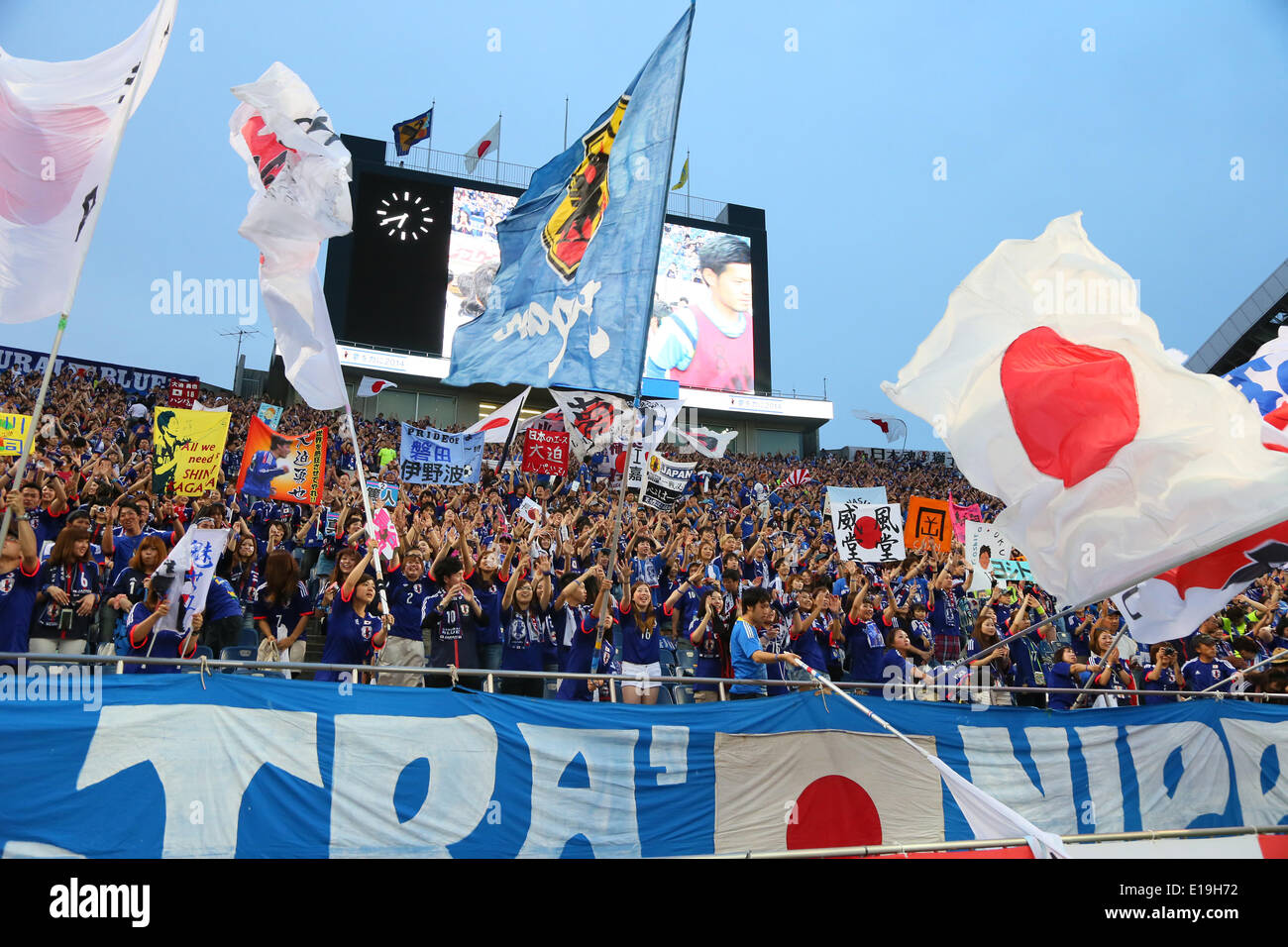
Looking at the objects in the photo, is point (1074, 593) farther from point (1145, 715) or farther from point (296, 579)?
point (296, 579)

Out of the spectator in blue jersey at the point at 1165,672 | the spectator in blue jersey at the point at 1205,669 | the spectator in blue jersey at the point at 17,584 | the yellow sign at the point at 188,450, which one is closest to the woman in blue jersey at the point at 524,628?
the spectator in blue jersey at the point at 17,584

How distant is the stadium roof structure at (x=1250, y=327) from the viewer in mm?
33719

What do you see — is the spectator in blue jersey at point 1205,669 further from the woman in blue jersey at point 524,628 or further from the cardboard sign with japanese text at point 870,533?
the woman in blue jersey at point 524,628

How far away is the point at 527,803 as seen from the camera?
20.8 ft

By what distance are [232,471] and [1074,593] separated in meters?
17.8

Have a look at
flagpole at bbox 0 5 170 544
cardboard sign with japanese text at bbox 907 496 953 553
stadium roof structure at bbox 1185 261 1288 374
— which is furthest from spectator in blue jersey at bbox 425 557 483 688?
stadium roof structure at bbox 1185 261 1288 374

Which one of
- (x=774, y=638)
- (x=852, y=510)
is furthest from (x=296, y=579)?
(x=852, y=510)

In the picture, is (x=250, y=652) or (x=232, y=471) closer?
(x=250, y=652)

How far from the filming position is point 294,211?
864 centimetres

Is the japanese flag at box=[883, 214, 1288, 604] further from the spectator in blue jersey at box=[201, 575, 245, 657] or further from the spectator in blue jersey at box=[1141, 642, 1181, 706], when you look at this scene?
the spectator in blue jersey at box=[201, 575, 245, 657]

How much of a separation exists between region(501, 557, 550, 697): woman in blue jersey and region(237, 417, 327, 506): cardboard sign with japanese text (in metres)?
4.84

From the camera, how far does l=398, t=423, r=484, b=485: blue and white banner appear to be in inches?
588

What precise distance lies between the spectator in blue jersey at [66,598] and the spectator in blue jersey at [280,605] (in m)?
1.49
